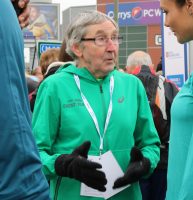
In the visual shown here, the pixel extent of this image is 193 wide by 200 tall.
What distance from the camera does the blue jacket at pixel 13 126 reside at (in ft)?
5.41

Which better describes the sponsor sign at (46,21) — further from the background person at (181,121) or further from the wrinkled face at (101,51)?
the background person at (181,121)

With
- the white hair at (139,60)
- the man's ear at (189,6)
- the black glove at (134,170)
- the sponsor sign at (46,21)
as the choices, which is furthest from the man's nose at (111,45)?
the sponsor sign at (46,21)

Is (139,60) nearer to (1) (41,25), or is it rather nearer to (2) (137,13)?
(1) (41,25)

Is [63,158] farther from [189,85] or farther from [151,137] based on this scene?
[189,85]

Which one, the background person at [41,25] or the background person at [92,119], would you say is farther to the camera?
the background person at [41,25]

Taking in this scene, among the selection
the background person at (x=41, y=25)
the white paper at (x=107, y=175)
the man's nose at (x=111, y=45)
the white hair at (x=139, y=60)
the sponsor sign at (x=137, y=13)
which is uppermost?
the sponsor sign at (x=137, y=13)

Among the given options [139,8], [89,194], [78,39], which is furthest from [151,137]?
[139,8]

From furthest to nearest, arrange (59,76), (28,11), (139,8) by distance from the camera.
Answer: (139,8) → (59,76) → (28,11)

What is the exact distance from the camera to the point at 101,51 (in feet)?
10.6

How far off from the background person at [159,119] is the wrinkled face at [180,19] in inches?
99.1

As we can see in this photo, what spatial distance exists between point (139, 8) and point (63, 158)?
5815 cm

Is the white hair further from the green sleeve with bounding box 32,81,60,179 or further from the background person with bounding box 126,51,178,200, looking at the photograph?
the green sleeve with bounding box 32,81,60,179

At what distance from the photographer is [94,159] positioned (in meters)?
3.05

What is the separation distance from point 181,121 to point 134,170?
807 mm
